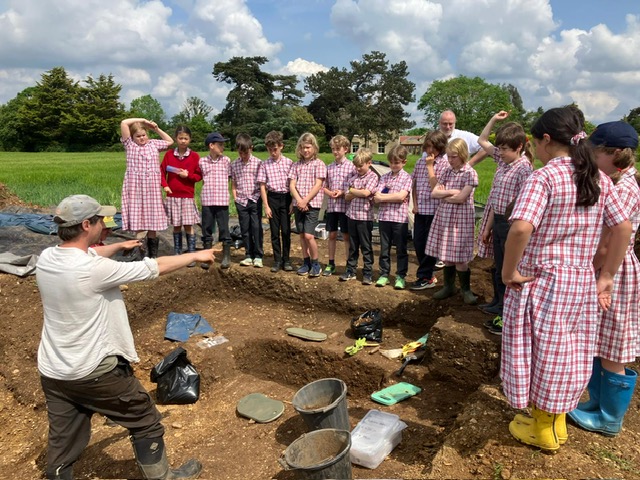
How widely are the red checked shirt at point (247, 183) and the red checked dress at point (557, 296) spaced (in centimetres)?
441

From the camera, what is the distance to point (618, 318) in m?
2.90

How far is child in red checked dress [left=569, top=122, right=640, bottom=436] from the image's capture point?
287cm

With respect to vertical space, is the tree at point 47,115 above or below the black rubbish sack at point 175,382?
above

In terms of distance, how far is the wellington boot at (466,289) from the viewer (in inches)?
200

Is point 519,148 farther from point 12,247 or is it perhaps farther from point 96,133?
point 96,133

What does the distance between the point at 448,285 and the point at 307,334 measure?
1749 mm

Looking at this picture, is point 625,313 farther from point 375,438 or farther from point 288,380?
point 288,380

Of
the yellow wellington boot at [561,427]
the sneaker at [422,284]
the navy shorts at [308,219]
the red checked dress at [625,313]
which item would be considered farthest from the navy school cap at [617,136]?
the navy shorts at [308,219]

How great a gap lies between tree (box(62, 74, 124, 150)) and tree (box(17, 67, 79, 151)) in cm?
80

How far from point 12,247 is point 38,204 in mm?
5070

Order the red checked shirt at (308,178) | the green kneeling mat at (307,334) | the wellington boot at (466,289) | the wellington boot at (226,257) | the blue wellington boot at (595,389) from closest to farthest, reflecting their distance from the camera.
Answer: the blue wellington boot at (595,389), the wellington boot at (466,289), the green kneeling mat at (307,334), the red checked shirt at (308,178), the wellington boot at (226,257)

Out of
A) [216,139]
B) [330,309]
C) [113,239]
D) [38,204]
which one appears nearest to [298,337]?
[330,309]

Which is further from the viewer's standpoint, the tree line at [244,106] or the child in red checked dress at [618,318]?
the tree line at [244,106]

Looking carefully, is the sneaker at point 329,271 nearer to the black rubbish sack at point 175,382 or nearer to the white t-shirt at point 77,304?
the black rubbish sack at point 175,382
